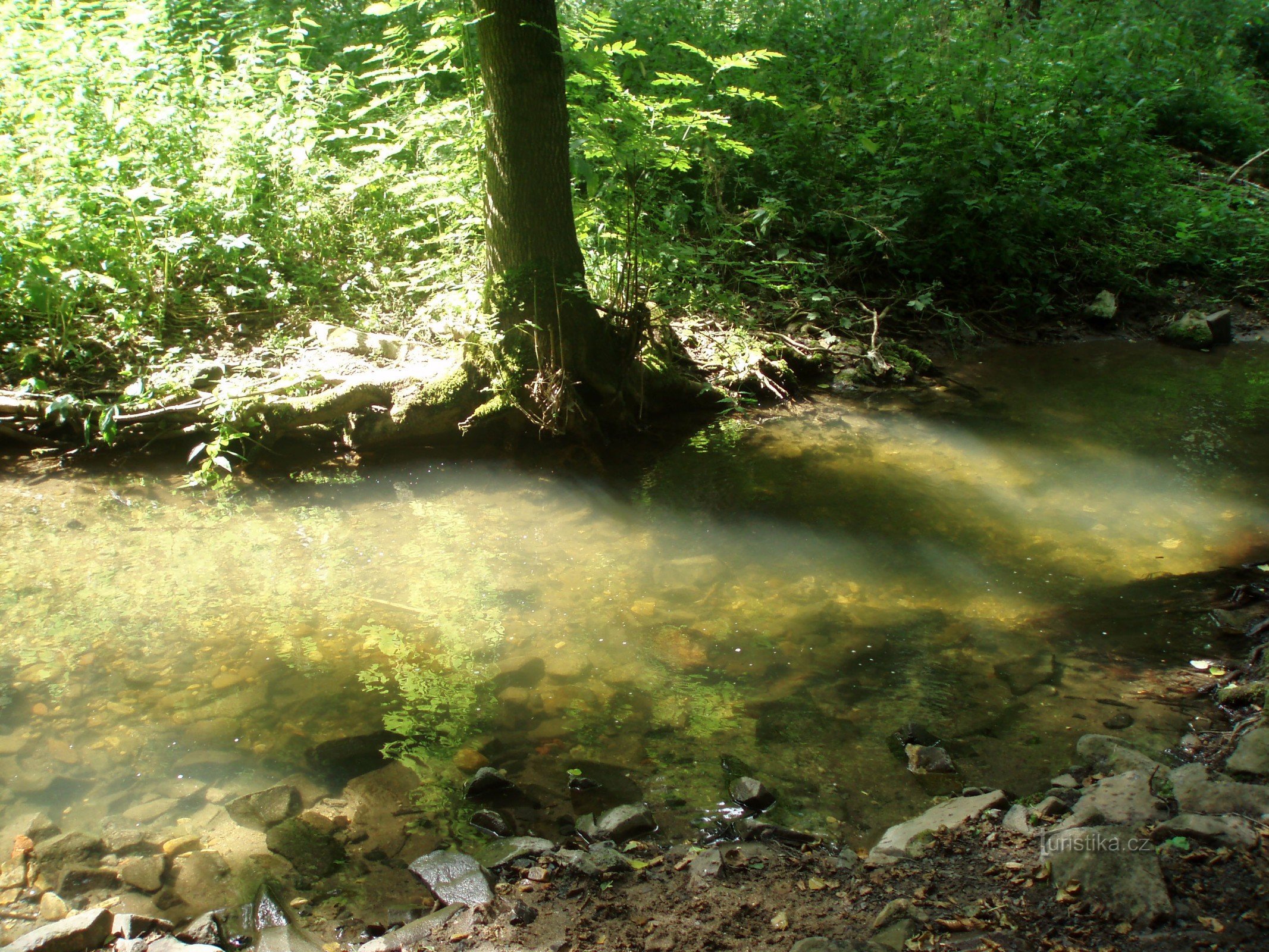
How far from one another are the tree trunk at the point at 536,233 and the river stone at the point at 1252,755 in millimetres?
4209

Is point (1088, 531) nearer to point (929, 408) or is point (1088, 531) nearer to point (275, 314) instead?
point (929, 408)

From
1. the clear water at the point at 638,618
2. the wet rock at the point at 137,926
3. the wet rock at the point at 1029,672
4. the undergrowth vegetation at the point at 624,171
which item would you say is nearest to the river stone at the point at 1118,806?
the clear water at the point at 638,618

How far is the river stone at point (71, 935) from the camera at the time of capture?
2145 millimetres

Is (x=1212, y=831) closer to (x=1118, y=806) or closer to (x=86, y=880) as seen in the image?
(x=1118, y=806)

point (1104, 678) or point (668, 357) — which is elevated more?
point (668, 357)

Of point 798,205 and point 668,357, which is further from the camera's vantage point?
point 798,205

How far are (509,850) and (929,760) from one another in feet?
5.04

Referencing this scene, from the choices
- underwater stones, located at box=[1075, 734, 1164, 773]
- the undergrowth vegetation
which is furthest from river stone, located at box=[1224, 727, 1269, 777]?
the undergrowth vegetation

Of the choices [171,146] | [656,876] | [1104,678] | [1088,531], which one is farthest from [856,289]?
[656,876]

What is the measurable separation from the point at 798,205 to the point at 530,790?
7.46 metres

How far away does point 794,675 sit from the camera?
3.54 meters

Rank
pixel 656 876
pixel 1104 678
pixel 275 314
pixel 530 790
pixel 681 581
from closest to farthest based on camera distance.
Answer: pixel 656 876
pixel 530 790
pixel 1104 678
pixel 681 581
pixel 275 314

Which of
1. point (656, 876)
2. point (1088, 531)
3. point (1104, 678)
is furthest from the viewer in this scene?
point (1088, 531)

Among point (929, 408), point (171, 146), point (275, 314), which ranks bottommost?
point (929, 408)
